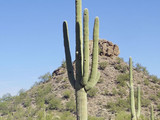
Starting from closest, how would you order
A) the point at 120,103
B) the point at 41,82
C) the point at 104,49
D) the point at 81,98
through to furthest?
the point at 81,98, the point at 120,103, the point at 104,49, the point at 41,82

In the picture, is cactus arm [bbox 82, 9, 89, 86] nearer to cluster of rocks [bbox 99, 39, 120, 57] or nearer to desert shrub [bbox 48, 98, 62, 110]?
desert shrub [bbox 48, 98, 62, 110]

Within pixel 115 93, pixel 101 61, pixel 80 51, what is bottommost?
pixel 80 51

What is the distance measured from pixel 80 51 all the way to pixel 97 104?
78.9 feet

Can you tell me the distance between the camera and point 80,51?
8461 mm

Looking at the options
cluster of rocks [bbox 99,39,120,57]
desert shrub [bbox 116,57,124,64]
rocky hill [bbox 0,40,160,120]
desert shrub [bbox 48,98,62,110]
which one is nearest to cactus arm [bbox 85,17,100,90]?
rocky hill [bbox 0,40,160,120]

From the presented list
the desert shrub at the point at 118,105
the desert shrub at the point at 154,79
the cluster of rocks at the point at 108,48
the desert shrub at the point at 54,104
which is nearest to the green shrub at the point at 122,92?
the desert shrub at the point at 118,105

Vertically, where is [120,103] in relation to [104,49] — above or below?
below

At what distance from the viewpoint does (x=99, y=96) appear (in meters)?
33.5

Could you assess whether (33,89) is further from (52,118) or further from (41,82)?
(52,118)

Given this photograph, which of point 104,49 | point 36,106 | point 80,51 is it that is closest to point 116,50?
point 104,49

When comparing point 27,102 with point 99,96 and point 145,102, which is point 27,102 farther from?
point 145,102

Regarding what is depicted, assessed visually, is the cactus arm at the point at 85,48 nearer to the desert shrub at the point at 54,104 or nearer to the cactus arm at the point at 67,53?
the cactus arm at the point at 67,53

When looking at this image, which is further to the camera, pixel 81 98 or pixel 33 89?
pixel 33 89

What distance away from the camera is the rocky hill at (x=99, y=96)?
30.5m
